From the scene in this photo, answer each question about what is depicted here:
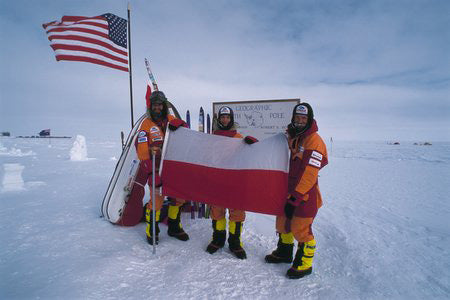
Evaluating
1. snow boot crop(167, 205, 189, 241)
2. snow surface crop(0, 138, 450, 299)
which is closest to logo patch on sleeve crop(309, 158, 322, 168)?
snow surface crop(0, 138, 450, 299)

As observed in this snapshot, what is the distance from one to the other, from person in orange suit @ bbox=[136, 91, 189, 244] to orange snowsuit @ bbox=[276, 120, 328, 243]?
6.31 feet

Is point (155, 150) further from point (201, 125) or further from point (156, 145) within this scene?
point (201, 125)

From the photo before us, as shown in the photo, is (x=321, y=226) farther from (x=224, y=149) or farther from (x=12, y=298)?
(x=12, y=298)

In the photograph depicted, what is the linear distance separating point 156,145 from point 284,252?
265cm

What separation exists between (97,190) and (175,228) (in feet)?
13.2

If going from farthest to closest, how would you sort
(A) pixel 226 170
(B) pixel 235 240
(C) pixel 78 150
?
(C) pixel 78 150 < (B) pixel 235 240 < (A) pixel 226 170

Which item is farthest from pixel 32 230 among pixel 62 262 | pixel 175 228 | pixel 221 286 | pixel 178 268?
pixel 221 286

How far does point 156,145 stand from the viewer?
11.7 feet

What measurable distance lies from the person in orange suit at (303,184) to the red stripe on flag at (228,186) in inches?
7.4

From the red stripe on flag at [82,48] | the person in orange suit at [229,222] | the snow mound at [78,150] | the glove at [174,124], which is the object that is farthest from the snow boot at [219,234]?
the snow mound at [78,150]

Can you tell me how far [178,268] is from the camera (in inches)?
114

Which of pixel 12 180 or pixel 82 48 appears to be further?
pixel 12 180

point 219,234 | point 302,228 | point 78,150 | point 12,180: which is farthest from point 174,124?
point 78,150

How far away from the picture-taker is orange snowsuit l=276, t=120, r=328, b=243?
2.71 m
